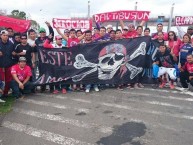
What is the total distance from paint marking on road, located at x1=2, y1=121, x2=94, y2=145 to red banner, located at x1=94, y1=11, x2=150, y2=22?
6360mm

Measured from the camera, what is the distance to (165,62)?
8391mm

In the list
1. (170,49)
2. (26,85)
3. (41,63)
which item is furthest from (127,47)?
(26,85)

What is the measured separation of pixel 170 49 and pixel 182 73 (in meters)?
0.87

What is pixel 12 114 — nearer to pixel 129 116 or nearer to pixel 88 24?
pixel 129 116

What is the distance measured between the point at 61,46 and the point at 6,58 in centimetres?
169

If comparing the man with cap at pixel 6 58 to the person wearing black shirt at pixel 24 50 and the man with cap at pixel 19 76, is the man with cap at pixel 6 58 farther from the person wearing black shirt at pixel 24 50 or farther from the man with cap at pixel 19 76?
the man with cap at pixel 19 76

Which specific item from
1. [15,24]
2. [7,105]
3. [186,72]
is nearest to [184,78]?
[186,72]

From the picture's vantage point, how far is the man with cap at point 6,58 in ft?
23.3

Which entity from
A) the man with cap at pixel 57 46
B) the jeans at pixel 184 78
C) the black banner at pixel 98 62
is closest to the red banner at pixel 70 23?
the man with cap at pixel 57 46

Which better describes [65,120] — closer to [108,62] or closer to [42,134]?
[42,134]

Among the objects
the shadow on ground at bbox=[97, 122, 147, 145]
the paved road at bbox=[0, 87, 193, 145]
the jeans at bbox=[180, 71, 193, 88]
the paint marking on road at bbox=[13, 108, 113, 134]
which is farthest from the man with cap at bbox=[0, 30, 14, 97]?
the jeans at bbox=[180, 71, 193, 88]

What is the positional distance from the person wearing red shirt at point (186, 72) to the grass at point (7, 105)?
5.14m

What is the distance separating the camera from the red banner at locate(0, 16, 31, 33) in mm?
8180

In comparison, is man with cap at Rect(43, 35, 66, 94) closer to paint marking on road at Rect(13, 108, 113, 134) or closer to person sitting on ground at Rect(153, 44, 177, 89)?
paint marking on road at Rect(13, 108, 113, 134)
